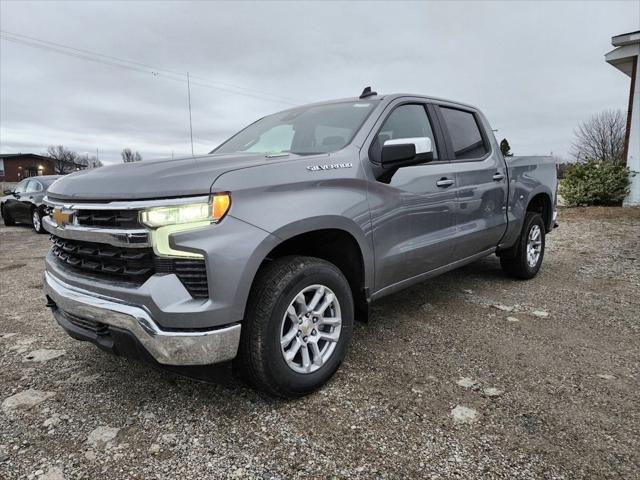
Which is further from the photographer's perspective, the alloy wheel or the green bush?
the green bush

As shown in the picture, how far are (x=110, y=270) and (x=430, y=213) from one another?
2227mm

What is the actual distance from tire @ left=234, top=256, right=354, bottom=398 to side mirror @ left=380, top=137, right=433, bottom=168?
0.82 metres

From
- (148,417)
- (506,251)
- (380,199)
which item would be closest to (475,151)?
(506,251)

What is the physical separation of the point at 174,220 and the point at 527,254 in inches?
167

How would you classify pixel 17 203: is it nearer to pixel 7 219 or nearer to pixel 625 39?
pixel 7 219

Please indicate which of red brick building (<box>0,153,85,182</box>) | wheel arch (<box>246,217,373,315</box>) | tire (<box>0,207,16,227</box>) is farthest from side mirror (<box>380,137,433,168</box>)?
red brick building (<box>0,153,85,182</box>)

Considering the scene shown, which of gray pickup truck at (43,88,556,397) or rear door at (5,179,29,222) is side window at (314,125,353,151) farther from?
rear door at (5,179,29,222)

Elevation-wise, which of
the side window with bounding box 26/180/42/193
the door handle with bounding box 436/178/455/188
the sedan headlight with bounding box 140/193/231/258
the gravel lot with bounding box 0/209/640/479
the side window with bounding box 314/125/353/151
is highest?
the side window with bounding box 314/125/353/151

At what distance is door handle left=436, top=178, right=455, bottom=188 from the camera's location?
11.3 ft

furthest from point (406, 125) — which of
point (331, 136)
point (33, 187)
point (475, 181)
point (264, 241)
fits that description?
point (33, 187)

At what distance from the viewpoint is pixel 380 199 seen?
2.92 meters

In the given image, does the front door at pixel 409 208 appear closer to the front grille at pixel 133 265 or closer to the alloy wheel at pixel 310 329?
the alloy wheel at pixel 310 329

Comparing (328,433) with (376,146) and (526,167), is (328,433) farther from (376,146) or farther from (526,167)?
(526,167)

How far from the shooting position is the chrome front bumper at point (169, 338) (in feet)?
6.75
